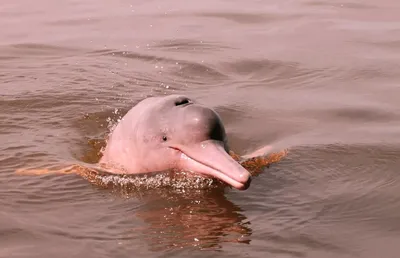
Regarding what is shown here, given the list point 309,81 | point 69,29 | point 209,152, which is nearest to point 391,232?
point 209,152

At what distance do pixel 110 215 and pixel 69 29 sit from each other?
11.1 m

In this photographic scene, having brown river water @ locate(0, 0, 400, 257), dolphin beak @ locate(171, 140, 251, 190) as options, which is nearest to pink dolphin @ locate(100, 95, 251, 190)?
dolphin beak @ locate(171, 140, 251, 190)

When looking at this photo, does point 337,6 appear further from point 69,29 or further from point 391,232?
point 391,232

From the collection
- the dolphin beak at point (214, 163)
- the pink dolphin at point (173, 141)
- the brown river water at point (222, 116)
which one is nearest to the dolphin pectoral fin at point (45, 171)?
the brown river water at point (222, 116)

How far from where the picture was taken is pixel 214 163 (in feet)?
22.8

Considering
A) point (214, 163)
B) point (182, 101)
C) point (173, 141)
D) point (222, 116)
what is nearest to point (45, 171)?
point (173, 141)

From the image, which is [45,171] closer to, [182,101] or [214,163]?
[182,101]

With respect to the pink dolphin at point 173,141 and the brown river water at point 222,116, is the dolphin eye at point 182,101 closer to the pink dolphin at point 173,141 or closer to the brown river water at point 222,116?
the pink dolphin at point 173,141

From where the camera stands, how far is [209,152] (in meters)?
7.14

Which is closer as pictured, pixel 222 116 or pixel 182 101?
pixel 182 101

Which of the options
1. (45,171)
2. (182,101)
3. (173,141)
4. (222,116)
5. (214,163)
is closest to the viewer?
(214,163)

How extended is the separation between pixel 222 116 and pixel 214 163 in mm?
3438

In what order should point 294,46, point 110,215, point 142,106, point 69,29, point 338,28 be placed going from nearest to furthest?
point 110,215 < point 142,106 < point 294,46 < point 338,28 < point 69,29

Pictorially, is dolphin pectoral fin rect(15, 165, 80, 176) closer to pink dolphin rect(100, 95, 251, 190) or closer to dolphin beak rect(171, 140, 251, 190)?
Answer: pink dolphin rect(100, 95, 251, 190)
